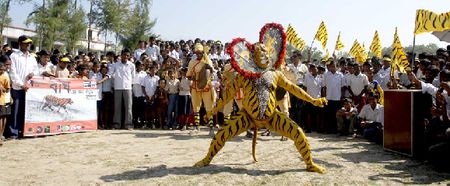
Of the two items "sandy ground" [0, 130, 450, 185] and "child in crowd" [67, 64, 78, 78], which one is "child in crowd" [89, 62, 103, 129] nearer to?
"child in crowd" [67, 64, 78, 78]

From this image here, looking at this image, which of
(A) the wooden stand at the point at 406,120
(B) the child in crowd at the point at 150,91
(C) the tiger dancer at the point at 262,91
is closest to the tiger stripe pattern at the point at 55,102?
(B) the child in crowd at the point at 150,91

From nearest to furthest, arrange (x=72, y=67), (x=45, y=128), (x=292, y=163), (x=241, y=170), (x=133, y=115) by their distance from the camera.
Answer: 1. (x=241, y=170)
2. (x=292, y=163)
3. (x=45, y=128)
4. (x=72, y=67)
5. (x=133, y=115)

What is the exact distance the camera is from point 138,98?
12.9m

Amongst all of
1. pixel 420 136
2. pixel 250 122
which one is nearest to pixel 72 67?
pixel 250 122

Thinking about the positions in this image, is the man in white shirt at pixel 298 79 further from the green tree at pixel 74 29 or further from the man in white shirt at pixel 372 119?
the green tree at pixel 74 29

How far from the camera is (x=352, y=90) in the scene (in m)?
11.8

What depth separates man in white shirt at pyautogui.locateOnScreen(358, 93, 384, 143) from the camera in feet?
32.6

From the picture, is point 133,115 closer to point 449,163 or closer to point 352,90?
point 352,90

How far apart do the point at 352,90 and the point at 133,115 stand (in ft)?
20.1

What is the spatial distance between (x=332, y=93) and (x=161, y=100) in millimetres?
4713

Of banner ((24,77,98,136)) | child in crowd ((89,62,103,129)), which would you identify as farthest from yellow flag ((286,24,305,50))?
banner ((24,77,98,136))

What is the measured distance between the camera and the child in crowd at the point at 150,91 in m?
12.6

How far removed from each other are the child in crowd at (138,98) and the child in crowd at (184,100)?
114 centimetres

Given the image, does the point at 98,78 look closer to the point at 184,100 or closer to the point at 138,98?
the point at 138,98
